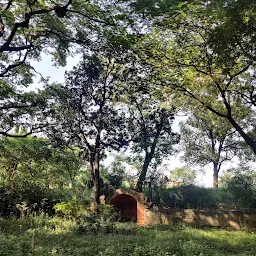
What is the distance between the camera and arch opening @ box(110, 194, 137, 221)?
57.9 ft

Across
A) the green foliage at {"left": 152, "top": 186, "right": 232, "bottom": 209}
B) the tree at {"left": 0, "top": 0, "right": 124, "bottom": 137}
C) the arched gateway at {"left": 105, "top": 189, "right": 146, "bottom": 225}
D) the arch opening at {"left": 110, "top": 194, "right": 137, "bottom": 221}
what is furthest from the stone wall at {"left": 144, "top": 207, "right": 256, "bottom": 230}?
the tree at {"left": 0, "top": 0, "right": 124, "bottom": 137}

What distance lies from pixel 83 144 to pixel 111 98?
3.41 m

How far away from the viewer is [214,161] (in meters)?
26.1

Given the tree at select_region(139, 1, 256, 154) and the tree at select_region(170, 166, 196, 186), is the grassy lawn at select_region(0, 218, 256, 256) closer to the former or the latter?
the tree at select_region(139, 1, 256, 154)

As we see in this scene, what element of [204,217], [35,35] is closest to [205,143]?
[204,217]

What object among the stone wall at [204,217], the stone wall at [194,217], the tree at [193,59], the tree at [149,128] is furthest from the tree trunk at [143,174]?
the tree at [193,59]

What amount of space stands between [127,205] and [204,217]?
220 inches

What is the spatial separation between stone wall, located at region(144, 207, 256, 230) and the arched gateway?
51 centimetres

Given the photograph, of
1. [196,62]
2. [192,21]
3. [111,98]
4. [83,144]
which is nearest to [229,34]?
[192,21]

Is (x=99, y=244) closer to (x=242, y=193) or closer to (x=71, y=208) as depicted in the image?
(x=71, y=208)

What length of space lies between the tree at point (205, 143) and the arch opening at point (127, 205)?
10063 millimetres

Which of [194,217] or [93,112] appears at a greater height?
[93,112]

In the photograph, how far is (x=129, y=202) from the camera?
721 inches

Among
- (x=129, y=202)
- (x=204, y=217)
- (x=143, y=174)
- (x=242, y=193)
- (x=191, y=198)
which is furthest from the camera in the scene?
(x=143, y=174)
